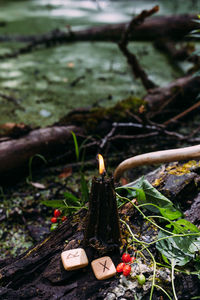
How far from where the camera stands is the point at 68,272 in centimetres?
97

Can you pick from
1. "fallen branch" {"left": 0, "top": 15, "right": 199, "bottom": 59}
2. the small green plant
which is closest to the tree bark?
the small green plant

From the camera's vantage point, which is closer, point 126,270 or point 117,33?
point 126,270

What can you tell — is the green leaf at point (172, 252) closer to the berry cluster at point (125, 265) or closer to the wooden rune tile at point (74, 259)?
the berry cluster at point (125, 265)

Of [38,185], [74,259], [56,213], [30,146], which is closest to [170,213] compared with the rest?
[74,259]

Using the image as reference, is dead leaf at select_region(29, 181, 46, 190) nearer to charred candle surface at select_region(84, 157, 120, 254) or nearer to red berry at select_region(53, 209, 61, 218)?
red berry at select_region(53, 209, 61, 218)

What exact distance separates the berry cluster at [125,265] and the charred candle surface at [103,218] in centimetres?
6

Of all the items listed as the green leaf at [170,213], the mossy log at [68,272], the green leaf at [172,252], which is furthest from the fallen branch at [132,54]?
the green leaf at [172,252]

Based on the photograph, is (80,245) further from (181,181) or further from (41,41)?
(41,41)

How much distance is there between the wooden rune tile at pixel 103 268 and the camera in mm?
932

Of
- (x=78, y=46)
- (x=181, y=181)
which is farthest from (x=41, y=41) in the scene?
(x=181, y=181)

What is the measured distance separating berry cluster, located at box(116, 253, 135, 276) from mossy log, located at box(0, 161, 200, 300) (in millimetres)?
32

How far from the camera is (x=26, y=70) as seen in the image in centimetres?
313

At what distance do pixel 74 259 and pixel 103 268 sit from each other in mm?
105

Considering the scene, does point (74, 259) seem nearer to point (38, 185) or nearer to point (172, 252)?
point (172, 252)
